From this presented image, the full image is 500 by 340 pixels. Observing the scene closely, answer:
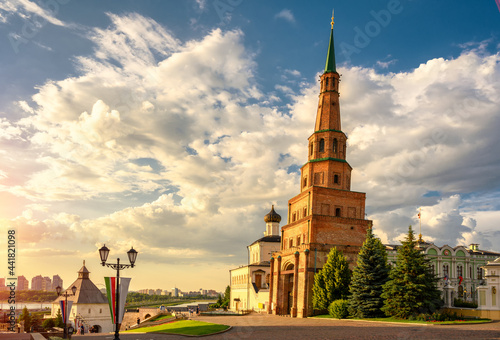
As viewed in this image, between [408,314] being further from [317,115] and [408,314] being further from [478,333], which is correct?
[317,115]

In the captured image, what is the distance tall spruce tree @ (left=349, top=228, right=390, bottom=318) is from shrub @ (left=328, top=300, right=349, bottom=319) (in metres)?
0.70

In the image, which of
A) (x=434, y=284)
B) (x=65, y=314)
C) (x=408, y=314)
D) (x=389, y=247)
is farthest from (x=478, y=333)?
(x=389, y=247)

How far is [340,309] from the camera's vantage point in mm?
34250

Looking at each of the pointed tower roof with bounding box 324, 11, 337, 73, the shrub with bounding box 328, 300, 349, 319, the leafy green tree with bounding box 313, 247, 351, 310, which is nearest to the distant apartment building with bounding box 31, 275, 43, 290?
the leafy green tree with bounding box 313, 247, 351, 310

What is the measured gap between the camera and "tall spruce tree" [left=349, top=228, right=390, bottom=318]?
32406 millimetres

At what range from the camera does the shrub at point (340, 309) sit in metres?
34.1

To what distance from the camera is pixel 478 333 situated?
2052 cm

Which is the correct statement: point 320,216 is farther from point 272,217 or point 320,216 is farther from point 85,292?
point 85,292

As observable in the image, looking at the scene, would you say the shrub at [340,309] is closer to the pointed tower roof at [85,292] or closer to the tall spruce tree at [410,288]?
the tall spruce tree at [410,288]

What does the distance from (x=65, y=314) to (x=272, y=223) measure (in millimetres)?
48636

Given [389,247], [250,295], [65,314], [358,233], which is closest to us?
[65,314]

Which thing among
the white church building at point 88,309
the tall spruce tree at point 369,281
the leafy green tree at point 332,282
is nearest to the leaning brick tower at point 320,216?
the leafy green tree at point 332,282

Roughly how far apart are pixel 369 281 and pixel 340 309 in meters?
3.39

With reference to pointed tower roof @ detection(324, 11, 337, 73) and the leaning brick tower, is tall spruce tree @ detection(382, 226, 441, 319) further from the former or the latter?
pointed tower roof @ detection(324, 11, 337, 73)
